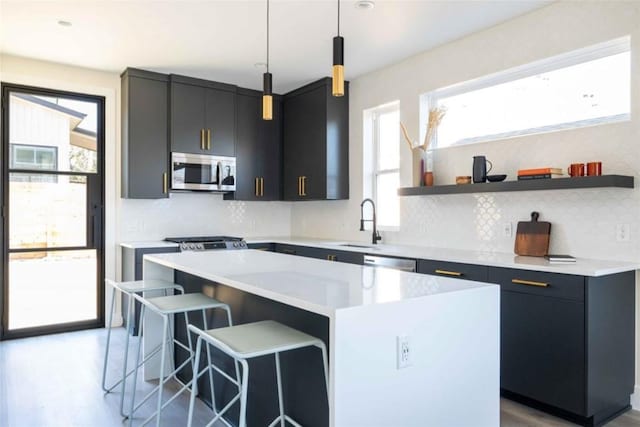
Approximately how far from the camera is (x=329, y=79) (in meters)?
4.76

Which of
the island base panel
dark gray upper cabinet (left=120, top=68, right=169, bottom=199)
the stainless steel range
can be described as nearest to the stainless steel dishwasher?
the island base panel

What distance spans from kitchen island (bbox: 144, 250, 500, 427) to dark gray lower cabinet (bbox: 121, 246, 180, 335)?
84.3 inches

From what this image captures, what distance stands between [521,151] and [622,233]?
0.89 m

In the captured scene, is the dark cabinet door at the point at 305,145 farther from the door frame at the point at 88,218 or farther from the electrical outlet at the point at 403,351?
the electrical outlet at the point at 403,351

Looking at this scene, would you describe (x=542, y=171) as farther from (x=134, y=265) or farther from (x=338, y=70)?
(x=134, y=265)

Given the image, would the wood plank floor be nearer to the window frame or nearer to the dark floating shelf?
the dark floating shelf

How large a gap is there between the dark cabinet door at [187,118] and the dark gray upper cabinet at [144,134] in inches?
3.6

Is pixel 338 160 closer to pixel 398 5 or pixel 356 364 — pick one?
pixel 398 5

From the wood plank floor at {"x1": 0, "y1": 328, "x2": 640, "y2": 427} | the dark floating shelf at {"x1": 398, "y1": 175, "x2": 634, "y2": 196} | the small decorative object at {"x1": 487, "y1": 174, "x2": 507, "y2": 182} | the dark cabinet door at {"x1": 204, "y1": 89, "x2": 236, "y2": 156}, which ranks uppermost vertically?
the dark cabinet door at {"x1": 204, "y1": 89, "x2": 236, "y2": 156}

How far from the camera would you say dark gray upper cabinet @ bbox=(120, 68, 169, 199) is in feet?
14.8

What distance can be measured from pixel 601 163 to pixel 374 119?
240cm

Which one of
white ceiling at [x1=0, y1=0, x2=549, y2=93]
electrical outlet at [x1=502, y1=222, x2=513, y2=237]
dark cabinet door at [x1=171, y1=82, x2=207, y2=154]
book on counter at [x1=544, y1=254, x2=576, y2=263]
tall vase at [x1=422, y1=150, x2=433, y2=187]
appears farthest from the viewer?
dark cabinet door at [x1=171, y1=82, x2=207, y2=154]

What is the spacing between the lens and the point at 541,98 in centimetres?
330

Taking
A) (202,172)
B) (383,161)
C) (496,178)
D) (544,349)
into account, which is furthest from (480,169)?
(202,172)
